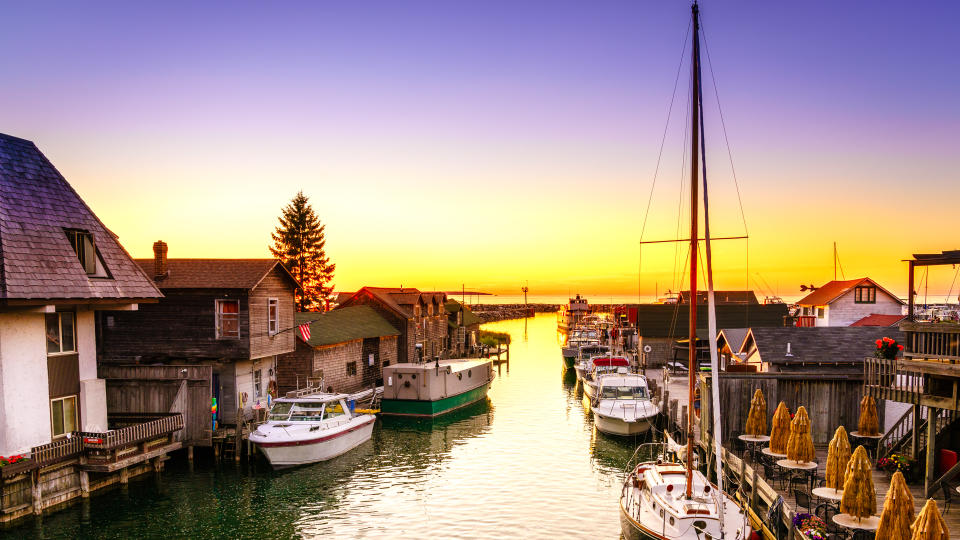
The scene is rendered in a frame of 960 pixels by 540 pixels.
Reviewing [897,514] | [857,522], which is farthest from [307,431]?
[897,514]

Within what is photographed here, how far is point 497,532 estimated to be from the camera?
22.5 metres

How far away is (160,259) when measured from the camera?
35.2 m

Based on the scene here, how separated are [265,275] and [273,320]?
10.4ft

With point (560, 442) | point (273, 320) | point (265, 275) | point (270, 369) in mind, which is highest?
point (265, 275)

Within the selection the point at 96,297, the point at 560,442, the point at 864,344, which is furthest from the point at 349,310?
the point at 864,344

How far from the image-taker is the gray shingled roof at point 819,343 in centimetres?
3031

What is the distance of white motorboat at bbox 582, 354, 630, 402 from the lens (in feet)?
159

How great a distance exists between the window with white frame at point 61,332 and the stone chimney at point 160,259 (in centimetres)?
818

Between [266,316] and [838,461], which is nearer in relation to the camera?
[838,461]

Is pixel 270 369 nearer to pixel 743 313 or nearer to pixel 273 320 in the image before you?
pixel 273 320

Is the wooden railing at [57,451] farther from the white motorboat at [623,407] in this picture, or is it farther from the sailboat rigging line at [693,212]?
the white motorboat at [623,407]

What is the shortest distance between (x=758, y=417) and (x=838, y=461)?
25.4 ft

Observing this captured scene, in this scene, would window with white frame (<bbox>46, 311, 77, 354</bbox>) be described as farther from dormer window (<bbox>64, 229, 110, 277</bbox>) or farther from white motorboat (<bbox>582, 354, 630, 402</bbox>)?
white motorboat (<bbox>582, 354, 630, 402</bbox>)

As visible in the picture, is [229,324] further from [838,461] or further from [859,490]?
[859,490]
